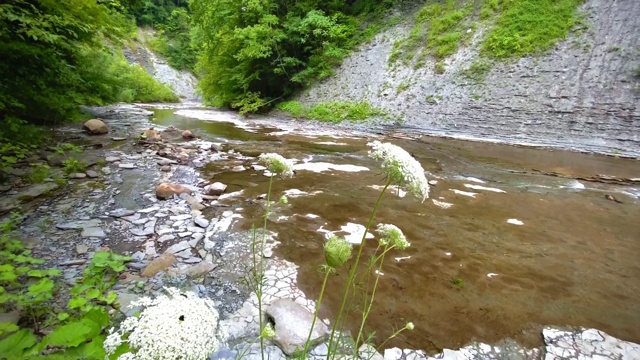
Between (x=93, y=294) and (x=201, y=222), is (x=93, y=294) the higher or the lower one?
the higher one

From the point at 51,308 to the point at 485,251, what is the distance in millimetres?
4615

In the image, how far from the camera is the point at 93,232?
3.82 meters

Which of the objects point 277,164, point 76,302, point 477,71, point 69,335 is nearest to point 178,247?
point 76,302

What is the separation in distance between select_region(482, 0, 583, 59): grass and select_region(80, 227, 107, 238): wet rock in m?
15.9

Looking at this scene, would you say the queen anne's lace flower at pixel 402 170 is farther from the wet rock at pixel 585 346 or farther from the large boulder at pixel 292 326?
the wet rock at pixel 585 346

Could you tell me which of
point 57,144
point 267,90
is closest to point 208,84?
point 267,90

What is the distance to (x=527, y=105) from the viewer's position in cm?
1215

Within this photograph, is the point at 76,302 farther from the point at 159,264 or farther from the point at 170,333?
the point at 170,333

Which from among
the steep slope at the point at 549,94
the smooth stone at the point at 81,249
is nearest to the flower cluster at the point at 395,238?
the smooth stone at the point at 81,249

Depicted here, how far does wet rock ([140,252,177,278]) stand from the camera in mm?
3163

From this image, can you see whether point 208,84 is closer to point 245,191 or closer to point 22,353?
point 245,191

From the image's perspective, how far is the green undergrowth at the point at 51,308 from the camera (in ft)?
4.08

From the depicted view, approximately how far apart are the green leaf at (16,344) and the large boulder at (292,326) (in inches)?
59.1

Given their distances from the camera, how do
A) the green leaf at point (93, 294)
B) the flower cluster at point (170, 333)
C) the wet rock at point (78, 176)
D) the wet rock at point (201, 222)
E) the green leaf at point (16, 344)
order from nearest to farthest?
the flower cluster at point (170, 333)
the green leaf at point (16, 344)
the green leaf at point (93, 294)
the wet rock at point (201, 222)
the wet rock at point (78, 176)
